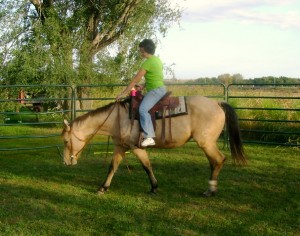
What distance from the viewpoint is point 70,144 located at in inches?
255

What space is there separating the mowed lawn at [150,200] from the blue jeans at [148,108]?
94cm

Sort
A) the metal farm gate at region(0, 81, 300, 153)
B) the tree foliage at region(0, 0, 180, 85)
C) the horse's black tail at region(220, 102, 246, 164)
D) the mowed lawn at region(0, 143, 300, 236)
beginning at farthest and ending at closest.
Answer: the tree foliage at region(0, 0, 180, 85), the metal farm gate at region(0, 81, 300, 153), the horse's black tail at region(220, 102, 246, 164), the mowed lawn at region(0, 143, 300, 236)

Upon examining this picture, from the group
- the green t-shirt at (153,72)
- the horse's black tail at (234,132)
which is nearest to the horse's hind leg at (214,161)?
the horse's black tail at (234,132)

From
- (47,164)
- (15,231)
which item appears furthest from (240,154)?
(47,164)

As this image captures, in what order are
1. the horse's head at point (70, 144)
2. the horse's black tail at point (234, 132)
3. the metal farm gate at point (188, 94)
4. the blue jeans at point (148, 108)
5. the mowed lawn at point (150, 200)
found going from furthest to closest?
the metal farm gate at point (188, 94) → the horse's black tail at point (234, 132) → the horse's head at point (70, 144) → the blue jeans at point (148, 108) → the mowed lawn at point (150, 200)

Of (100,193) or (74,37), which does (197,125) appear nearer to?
(100,193)

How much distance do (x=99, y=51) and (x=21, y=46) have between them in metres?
3.04

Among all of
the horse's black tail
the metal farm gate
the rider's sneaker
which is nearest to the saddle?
the rider's sneaker

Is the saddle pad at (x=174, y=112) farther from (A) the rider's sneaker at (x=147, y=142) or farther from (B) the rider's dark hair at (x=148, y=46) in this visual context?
(B) the rider's dark hair at (x=148, y=46)

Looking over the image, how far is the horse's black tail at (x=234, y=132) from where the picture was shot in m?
6.60

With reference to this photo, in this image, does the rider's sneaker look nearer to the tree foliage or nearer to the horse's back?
the horse's back

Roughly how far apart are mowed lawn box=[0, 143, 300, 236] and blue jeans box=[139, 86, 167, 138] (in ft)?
3.07

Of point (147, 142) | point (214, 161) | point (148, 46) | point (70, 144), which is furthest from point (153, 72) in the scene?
point (70, 144)

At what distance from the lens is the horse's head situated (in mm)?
6457
